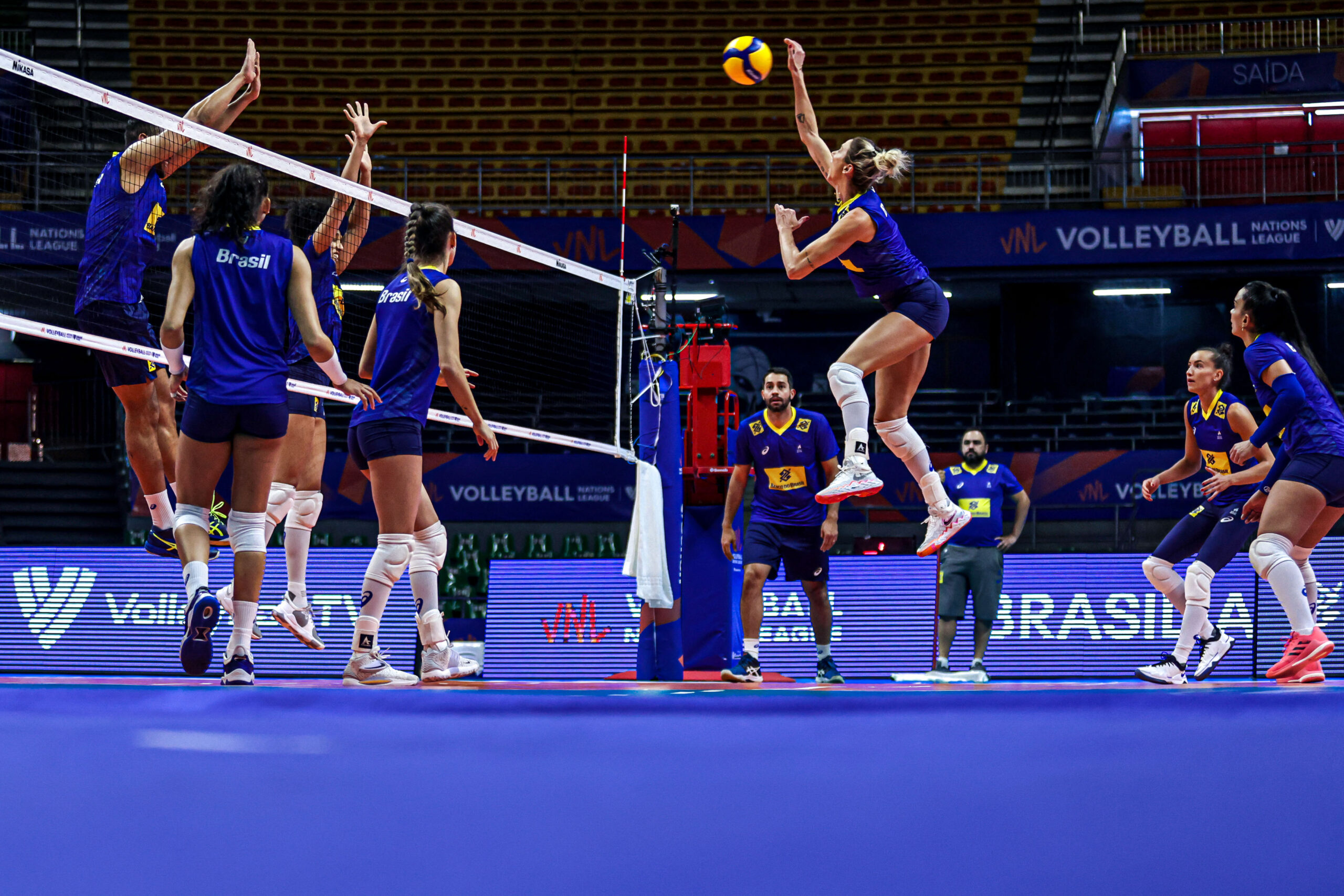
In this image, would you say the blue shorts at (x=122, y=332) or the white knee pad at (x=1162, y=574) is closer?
the blue shorts at (x=122, y=332)

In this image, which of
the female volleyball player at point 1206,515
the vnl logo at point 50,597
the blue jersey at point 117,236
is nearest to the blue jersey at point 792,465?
the female volleyball player at point 1206,515

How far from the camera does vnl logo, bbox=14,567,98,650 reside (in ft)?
30.6

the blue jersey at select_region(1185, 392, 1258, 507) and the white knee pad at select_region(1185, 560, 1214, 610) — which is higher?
the blue jersey at select_region(1185, 392, 1258, 507)

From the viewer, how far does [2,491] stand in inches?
607

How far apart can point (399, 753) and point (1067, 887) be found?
5.59 feet

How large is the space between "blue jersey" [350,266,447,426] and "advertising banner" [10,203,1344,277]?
11308 millimetres

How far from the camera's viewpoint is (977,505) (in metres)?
9.11

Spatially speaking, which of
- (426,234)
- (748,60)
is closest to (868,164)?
(748,60)

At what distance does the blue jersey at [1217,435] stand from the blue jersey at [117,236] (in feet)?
17.9

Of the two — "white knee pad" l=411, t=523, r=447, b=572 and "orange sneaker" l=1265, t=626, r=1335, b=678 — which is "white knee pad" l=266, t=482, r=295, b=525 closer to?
"white knee pad" l=411, t=523, r=447, b=572

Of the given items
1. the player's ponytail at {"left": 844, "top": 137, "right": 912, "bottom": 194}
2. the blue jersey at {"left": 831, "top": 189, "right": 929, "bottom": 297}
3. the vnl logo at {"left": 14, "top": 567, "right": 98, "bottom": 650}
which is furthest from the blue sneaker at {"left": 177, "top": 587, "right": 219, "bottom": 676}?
the vnl logo at {"left": 14, "top": 567, "right": 98, "bottom": 650}

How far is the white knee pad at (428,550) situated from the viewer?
507 centimetres

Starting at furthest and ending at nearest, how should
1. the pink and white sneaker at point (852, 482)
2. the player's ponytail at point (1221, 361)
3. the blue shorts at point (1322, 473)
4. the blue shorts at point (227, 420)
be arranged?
the player's ponytail at point (1221, 361)
the blue shorts at point (1322, 473)
the pink and white sneaker at point (852, 482)
the blue shorts at point (227, 420)

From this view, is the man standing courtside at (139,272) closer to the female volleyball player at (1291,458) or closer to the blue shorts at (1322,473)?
the female volleyball player at (1291,458)
